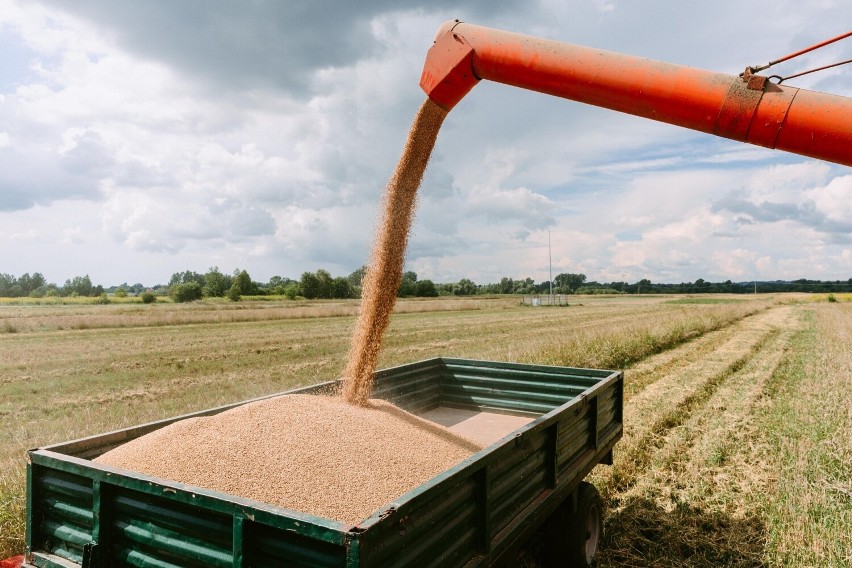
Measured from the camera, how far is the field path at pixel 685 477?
4.28m

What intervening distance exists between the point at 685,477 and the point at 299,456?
4228 millimetres

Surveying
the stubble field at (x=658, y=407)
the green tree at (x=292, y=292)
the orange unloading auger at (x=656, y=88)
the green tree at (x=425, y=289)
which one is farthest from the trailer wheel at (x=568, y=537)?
the green tree at (x=425, y=289)

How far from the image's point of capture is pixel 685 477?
547cm

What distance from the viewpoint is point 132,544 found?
2301mm

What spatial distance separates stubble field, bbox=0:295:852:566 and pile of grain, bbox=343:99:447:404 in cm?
177

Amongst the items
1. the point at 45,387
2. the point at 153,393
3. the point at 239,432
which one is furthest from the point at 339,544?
the point at 45,387

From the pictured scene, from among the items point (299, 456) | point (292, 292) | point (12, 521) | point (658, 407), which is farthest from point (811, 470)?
point (292, 292)

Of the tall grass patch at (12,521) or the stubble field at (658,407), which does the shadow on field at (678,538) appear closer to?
the stubble field at (658,407)

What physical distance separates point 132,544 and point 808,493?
5341 mm

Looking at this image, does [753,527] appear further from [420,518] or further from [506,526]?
[420,518]

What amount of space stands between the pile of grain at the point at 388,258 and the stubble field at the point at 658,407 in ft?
5.80

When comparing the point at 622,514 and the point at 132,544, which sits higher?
the point at 132,544

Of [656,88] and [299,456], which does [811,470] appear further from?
[299,456]

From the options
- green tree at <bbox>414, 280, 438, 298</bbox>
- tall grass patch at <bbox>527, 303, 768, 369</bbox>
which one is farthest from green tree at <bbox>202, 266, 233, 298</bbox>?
tall grass patch at <bbox>527, 303, 768, 369</bbox>
